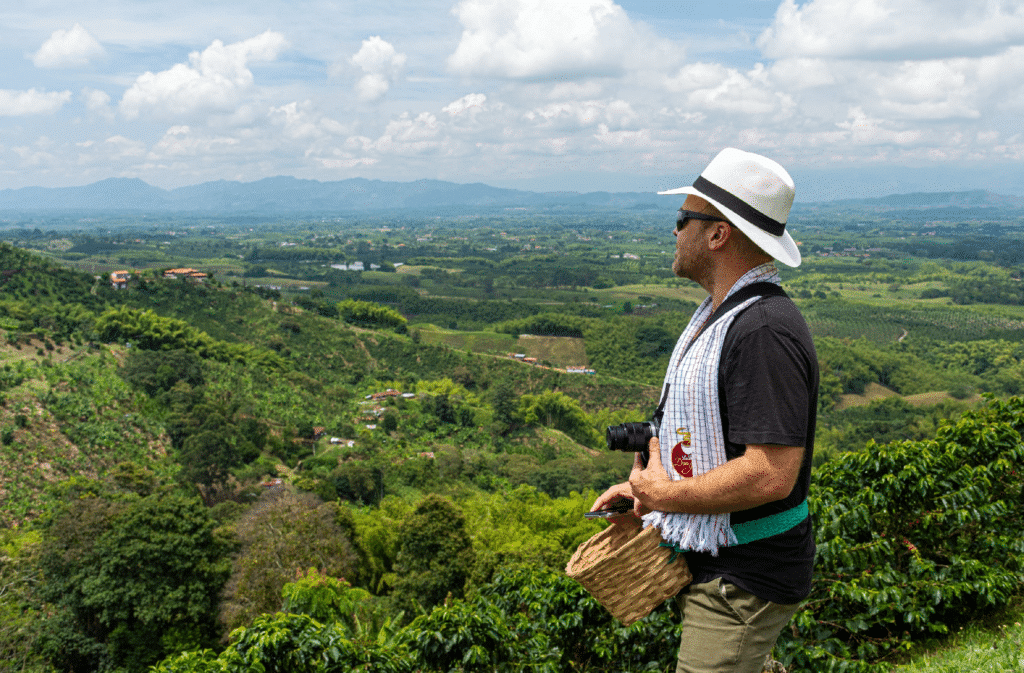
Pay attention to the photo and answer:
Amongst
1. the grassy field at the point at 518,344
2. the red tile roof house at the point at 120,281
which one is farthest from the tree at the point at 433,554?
the red tile roof house at the point at 120,281

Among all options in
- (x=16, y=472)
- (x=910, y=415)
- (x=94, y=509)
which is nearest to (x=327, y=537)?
(x=94, y=509)

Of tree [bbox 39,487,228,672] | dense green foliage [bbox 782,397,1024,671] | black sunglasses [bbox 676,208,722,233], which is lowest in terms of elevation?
tree [bbox 39,487,228,672]

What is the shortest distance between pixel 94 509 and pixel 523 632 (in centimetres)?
1493

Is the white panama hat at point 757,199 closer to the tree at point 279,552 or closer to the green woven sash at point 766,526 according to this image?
the green woven sash at point 766,526

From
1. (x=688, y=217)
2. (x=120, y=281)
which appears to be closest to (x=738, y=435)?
(x=688, y=217)

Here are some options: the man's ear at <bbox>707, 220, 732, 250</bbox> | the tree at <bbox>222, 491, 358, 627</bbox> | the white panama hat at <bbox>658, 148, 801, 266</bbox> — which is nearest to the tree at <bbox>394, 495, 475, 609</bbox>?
the tree at <bbox>222, 491, 358, 627</bbox>

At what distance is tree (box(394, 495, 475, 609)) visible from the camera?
14.4 metres

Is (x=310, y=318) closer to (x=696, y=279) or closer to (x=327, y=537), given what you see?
(x=327, y=537)

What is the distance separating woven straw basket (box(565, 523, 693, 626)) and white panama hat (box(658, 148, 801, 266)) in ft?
3.39

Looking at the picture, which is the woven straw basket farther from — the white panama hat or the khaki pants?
the white panama hat

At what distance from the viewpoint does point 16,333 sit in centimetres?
3872

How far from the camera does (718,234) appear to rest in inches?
82.0

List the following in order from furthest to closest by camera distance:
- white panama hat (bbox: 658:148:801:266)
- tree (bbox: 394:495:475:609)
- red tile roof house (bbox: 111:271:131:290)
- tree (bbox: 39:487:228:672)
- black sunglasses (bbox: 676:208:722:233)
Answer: red tile roof house (bbox: 111:271:131:290) < tree (bbox: 394:495:475:609) < tree (bbox: 39:487:228:672) < black sunglasses (bbox: 676:208:722:233) < white panama hat (bbox: 658:148:801:266)

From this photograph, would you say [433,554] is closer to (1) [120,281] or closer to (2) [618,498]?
(2) [618,498]
